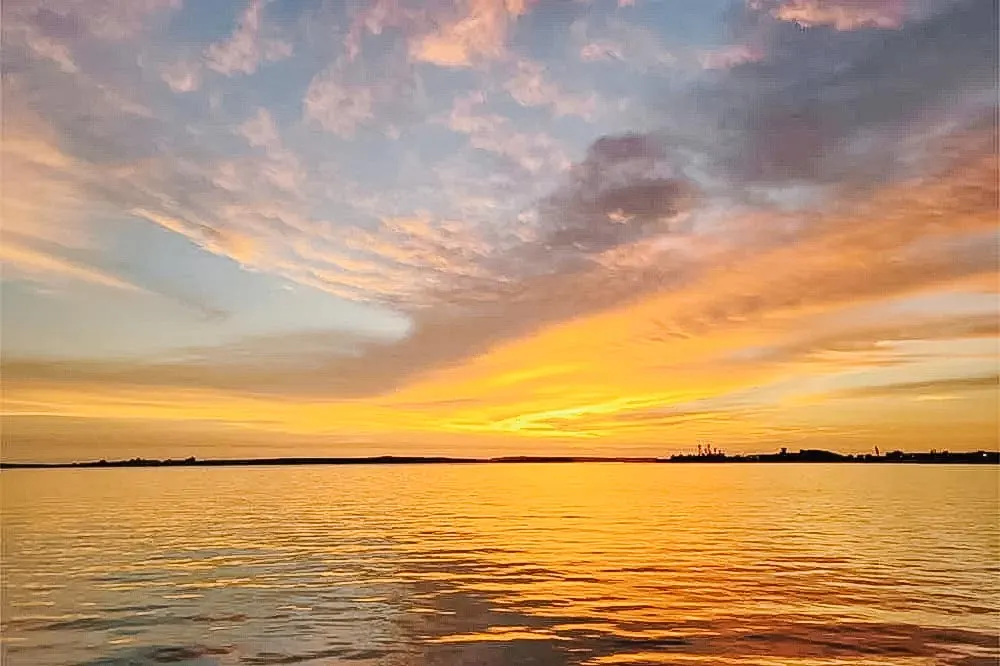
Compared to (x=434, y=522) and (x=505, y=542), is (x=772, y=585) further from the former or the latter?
(x=434, y=522)

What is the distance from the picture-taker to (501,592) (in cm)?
3600

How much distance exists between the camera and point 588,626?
1160 inches

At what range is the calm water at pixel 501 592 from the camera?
2648cm

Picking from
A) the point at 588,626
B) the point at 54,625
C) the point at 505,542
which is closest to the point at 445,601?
the point at 588,626

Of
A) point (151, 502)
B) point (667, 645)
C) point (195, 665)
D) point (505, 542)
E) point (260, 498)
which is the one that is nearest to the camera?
point (195, 665)

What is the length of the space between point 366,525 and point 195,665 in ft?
154

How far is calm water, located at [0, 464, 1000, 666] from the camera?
26484 mm

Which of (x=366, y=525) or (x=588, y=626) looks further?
(x=366, y=525)

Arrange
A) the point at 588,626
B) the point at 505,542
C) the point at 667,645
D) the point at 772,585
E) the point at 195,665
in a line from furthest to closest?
1. the point at 505,542
2. the point at 772,585
3. the point at 588,626
4. the point at 667,645
5. the point at 195,665

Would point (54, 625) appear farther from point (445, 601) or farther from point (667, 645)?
point (667, 645)

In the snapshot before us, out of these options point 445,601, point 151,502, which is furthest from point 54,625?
point 151,502

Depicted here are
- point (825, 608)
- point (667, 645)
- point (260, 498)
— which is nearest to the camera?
point (667, 645)

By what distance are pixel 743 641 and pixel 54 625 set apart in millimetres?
25287

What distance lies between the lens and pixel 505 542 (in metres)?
56.7
